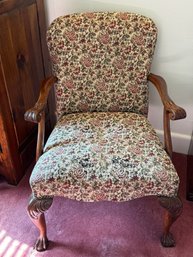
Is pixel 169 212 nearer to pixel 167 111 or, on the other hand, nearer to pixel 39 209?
pixel 167 111

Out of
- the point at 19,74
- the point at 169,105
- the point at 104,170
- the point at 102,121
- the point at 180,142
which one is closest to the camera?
the point at 104,170

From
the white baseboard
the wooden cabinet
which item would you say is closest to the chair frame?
the wooden cabinet

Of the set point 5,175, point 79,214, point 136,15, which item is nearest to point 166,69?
point 136,15

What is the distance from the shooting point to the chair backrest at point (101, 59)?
1.34 metres

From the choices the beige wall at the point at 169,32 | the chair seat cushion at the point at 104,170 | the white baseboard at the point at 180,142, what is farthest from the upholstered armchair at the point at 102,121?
the white baseboard at the point at 180,142

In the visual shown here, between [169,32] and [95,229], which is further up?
[169,32]

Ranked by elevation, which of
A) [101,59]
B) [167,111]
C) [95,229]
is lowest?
[95,229]

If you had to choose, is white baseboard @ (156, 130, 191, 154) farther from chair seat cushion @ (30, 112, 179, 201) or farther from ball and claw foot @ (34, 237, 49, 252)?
ball and claw foot @ (34, 237, 49, 252)

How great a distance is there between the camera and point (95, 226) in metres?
1.41

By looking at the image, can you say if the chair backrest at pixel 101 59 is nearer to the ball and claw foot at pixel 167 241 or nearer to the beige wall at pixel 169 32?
the beige wall at pixel 169 32

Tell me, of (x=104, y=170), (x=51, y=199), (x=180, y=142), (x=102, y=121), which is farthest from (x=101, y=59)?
(x=180, y=142)

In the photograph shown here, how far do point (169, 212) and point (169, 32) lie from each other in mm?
945

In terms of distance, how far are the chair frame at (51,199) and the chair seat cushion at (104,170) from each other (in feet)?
0.16

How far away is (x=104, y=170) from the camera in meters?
1.09
